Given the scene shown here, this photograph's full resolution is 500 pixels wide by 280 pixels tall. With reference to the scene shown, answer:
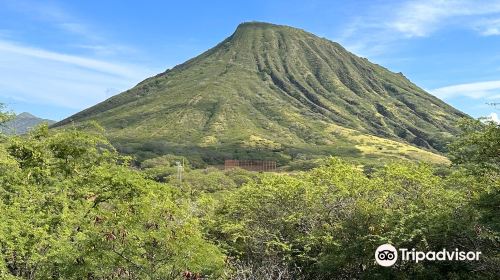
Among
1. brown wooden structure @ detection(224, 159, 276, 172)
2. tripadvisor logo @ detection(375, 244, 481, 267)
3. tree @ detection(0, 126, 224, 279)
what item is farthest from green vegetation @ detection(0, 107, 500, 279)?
brown wooden structure @ detection(224, 159, 276, 172)

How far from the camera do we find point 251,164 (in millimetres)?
175375

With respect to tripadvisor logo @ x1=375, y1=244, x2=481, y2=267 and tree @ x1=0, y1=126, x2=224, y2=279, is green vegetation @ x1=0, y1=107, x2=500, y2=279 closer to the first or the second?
tree @ x1=0, y1=126, x2=224, y2=279

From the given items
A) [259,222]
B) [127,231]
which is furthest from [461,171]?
[127,231]

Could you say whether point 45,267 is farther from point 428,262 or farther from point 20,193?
point 428,262

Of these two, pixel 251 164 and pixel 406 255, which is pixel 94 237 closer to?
pixel 406 255

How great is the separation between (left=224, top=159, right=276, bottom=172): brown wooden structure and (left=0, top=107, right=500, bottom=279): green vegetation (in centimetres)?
14142

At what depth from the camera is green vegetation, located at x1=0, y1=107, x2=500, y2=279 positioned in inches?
595

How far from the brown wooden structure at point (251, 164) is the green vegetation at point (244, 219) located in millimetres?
141421

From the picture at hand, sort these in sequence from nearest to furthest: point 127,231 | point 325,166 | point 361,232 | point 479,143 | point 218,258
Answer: point 127,231
point 218,258
point 479,143
point 361,232
point 325,166

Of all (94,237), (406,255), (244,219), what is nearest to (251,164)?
(244,219)

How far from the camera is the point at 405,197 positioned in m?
22.1

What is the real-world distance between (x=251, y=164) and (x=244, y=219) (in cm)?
15158

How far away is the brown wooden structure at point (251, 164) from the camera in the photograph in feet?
555

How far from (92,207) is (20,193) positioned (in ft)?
9.49
